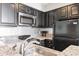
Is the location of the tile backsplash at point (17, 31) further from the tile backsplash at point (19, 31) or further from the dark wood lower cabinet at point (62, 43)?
the dark wood lower cabinet at point (62, 43)

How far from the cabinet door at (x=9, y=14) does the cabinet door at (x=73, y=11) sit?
73 centimetres

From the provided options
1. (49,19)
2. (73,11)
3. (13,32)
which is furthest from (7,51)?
(73,11)

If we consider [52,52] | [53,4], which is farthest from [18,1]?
[52,52]

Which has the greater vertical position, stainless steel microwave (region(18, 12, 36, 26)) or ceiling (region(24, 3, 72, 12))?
ceiling (region(24, 3, 72, 12))

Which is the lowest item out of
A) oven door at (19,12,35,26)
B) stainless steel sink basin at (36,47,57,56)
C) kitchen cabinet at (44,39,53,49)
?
stainless steel sink basin at (36,47,57,56)

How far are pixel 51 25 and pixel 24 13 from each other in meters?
0.41

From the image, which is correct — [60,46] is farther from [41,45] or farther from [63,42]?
[41,45]

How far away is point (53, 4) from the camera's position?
1.32 m

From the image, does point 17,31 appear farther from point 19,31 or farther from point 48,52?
point 48,52

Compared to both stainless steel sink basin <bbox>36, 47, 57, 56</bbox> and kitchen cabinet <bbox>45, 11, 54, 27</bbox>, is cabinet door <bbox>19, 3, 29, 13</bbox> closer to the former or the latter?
kitchen cabinet <bbox>45, 11, 54, 27</bbox>

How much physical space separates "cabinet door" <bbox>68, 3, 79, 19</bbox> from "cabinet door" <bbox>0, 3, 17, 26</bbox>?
73 cm

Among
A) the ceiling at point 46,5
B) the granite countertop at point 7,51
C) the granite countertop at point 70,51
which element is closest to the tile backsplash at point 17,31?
the granite countertop at point 7,51

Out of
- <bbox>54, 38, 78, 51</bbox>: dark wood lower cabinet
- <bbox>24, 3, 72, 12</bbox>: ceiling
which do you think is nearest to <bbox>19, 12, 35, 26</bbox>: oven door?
<bbox>24, 3, 72, 12</bbox>: ceiling

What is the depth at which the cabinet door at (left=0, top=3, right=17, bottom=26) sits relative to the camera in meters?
1.27
